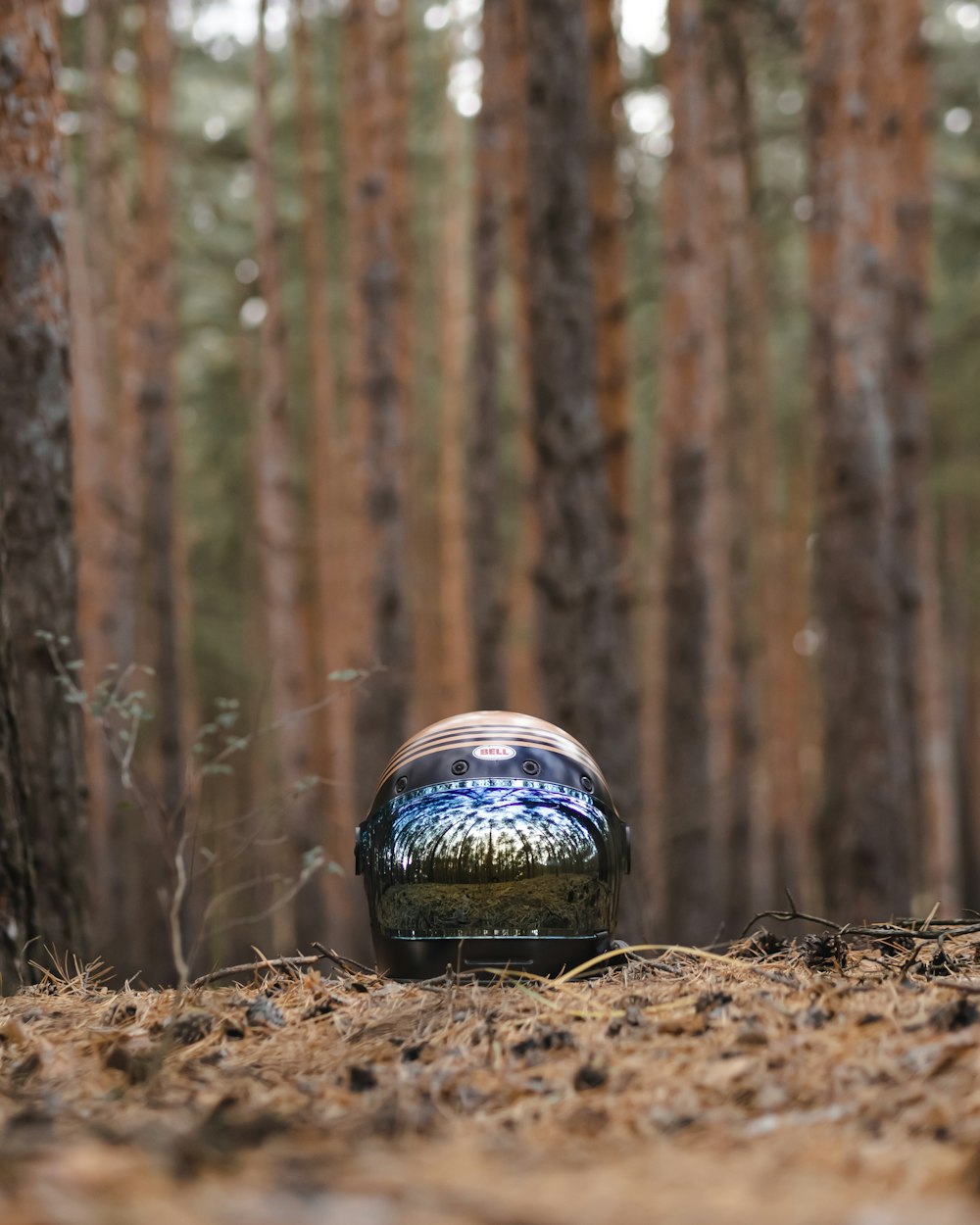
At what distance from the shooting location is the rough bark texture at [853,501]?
8.26 m

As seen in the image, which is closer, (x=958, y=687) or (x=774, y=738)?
(x=774, y=738)

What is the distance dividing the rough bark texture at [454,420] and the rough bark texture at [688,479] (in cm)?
645

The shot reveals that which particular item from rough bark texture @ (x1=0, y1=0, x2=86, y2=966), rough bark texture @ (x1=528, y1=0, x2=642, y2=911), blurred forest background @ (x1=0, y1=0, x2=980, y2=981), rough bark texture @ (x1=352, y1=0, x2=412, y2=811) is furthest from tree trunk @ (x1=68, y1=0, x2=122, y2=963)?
rough bark texture @ (x1=0, y1=0, x2=86, y2=966)

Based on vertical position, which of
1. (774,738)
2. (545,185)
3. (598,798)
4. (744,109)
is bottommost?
(774,738)

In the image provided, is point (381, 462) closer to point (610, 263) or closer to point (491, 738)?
point (610, 263)

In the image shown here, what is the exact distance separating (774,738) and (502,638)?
777 cm

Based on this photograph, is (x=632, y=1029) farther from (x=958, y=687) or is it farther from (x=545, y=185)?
(x=958, y=687)

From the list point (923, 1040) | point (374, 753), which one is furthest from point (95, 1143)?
point (374, 753)

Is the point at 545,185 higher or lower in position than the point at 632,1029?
higher

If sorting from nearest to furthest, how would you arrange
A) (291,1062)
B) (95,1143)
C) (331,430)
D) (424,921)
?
(95,1143) → (291,1062) → (424,921) → (331,430)

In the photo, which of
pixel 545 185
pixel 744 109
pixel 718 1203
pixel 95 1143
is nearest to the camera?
pixel 718 1203

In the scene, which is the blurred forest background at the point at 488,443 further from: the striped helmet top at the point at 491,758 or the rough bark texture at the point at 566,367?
the striped helmet top at the point at 491,758

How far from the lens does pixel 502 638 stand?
1378cm

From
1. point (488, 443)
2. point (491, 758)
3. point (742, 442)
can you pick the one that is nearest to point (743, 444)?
point (742, 442)
